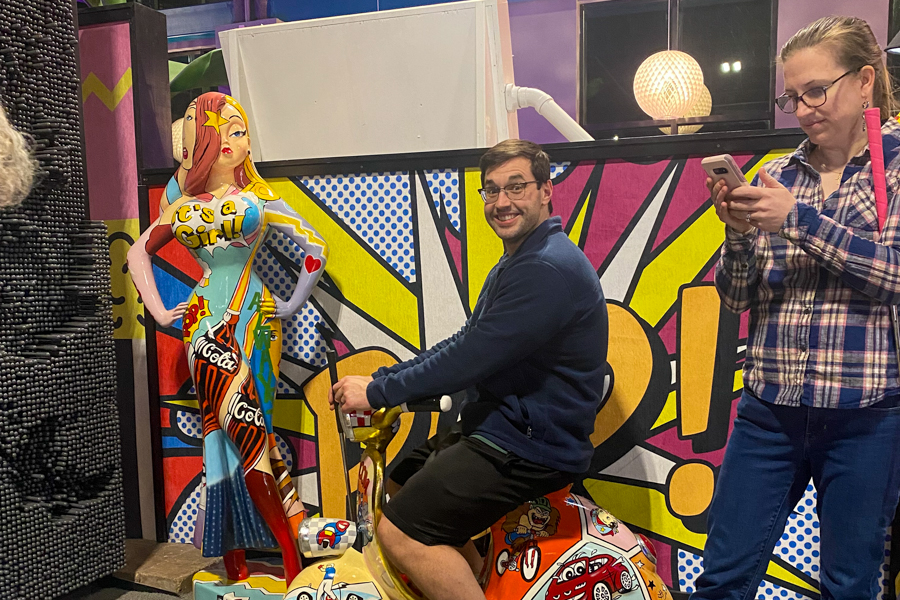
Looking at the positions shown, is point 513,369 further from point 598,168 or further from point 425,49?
point 425,49

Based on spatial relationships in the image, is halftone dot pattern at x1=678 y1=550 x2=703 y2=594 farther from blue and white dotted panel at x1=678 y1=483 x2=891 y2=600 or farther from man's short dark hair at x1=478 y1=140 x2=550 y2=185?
man's short dark hair at x1=478 y1=140 x2=550 y2=185

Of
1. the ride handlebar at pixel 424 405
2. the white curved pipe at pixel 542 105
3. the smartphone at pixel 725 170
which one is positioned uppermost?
the white curved pipe at pixel 542 105

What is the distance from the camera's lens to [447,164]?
258cm

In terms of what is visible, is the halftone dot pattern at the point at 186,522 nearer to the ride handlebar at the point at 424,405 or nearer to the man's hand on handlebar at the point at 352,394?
the man's hand on handlebar at the point at 352,394

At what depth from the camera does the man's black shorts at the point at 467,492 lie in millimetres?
1828

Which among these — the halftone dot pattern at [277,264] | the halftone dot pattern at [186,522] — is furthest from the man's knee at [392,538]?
the halftone dot pattern at [186,522]

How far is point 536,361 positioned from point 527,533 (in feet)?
1.43

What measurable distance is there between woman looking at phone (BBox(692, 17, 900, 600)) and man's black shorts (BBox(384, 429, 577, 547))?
0.44 m

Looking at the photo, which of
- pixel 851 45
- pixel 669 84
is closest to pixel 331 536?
pixel 851 45

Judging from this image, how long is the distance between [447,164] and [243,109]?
72cm

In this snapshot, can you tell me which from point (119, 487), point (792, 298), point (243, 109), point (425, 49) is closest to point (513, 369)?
point (792, 298)

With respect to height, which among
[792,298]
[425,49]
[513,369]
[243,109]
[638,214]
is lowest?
[513,369]

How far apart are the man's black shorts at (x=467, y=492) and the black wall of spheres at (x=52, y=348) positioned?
1.27 metres

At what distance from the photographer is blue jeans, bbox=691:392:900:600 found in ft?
4.96
